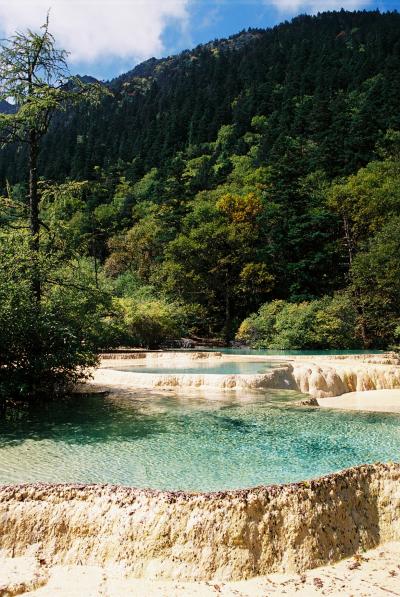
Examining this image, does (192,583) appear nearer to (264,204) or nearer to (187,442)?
(187,442)

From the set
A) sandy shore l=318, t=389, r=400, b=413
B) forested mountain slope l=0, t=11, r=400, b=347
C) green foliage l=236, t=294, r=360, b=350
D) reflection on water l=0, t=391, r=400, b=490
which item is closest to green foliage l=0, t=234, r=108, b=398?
reflection on water l=0, t=391, r=400, b=490

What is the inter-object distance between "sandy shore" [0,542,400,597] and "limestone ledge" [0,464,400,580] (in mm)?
114

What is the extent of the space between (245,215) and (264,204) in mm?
2497

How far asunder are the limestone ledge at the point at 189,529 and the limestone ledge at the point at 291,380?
25.8ft

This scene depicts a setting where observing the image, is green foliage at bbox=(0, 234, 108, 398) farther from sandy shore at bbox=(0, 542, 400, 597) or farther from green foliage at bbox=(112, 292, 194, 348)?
green foliage at bbox=(112, 292, 194, 348)

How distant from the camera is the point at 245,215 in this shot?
3975 cm

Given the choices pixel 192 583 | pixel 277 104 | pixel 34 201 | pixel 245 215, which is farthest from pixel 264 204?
pixel 277 104

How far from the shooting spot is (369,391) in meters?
14.5

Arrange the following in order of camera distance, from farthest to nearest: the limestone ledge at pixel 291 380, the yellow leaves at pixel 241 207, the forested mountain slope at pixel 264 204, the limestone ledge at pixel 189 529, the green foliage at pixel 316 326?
the yellow leaves at pixel 241 207 < the forested mountain slope at pixel 264 204 < the green foliage at pixel 316 326 < the limestone ledge at pixel 291 380 < the limestone ledge at pixel 189 529

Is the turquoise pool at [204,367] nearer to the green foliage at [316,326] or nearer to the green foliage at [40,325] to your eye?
the green foliage at [40,325]

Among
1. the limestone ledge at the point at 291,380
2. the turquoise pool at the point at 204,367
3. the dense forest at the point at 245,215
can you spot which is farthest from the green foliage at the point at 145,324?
the limestone ledge at the point at 291,380

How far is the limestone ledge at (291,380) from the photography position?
13.8 m

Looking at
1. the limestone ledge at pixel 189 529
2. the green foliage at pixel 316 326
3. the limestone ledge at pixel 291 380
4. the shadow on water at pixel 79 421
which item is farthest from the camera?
the green foliage at pixel 316 326

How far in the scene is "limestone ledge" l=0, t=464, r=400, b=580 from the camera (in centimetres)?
532
